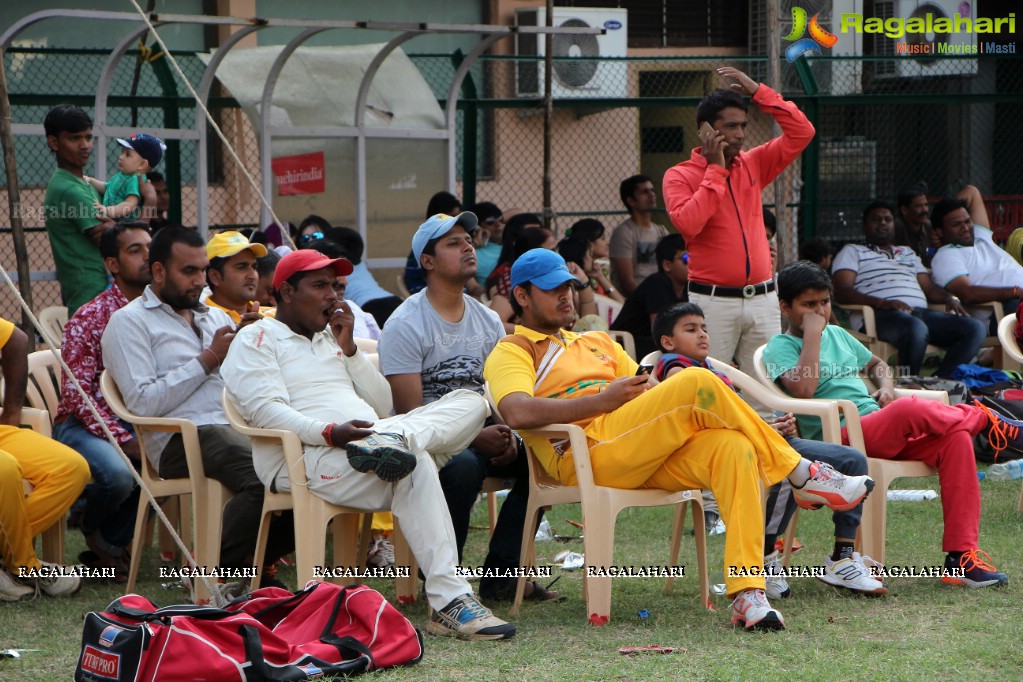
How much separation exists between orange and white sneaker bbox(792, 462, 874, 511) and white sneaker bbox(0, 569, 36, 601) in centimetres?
300

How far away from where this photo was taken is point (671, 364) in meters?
5.38

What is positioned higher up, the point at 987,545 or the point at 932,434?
the point at 932,434

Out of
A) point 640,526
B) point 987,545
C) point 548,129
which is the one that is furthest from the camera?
point 548,129

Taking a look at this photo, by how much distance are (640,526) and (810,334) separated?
1366mm

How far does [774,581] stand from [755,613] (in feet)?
1.89

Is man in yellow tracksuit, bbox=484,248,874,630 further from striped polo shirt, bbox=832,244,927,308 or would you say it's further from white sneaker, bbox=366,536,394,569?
striped polo shirt, bbox=832,244,927,308

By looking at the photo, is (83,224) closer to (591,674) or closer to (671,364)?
(671,364)

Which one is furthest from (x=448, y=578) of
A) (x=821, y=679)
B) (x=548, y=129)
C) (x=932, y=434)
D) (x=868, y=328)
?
(x=548, y=129)

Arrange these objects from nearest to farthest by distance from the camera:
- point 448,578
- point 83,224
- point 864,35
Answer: point 448,578
point 83,224
point 864,35

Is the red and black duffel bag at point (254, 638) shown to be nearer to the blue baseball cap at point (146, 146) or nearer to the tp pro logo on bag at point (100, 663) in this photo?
the tp pro logo on bag at point (100, 663)

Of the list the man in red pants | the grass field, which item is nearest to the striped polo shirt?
the man in red pants

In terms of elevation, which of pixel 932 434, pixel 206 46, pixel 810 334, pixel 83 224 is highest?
pixel 206 46

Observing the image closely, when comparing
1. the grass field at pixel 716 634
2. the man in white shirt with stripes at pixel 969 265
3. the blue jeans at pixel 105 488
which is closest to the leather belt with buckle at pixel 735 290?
the grass field at pixel 716 634

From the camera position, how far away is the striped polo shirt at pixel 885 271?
918 centimetres
